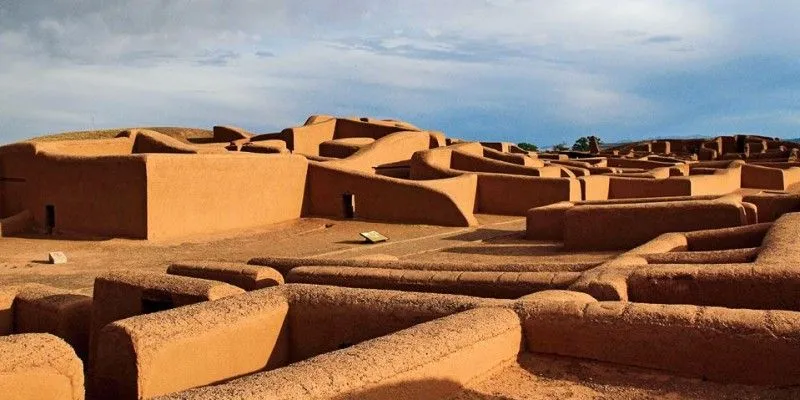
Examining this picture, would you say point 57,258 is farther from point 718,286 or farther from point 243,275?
point 718,286

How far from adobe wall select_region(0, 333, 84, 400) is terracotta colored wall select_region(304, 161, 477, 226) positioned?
42.0ft

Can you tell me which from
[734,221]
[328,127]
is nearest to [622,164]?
[328,127]

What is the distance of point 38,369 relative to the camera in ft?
16.8

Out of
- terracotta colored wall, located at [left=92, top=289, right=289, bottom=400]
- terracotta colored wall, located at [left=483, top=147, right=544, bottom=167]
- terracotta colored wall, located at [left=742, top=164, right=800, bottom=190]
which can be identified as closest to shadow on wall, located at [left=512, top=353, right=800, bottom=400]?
terracotta colored wall, located at [left=92, top=289, right=289, bottom=400]

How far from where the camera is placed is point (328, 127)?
100 ft

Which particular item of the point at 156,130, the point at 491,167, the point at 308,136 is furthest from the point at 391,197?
the point at 156,130

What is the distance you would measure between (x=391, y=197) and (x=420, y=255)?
5.69 metres

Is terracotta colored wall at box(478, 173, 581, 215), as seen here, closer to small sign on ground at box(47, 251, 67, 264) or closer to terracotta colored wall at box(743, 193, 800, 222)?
terracotta colored wall at box(743, 193, 800, 222)

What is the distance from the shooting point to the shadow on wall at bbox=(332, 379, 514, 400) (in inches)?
155

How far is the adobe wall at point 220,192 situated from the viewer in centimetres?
1578

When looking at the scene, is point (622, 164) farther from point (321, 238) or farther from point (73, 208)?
point (73, 208)

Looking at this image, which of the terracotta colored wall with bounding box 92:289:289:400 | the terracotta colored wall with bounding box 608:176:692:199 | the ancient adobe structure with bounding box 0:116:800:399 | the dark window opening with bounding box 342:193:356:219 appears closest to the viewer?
the ancient adobe structure with bounding box 0:116:800:399

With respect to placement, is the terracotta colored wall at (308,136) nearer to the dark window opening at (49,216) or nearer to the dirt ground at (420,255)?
the dirt ground at (420,255)

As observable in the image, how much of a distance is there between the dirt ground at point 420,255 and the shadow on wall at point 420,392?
0.08 feet
